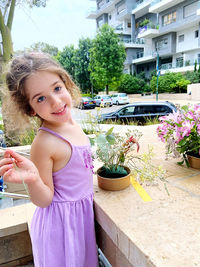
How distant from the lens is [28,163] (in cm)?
75

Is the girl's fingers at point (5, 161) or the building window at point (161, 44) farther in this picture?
the building window at point (161, 44)

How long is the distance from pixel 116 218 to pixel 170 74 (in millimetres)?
20044

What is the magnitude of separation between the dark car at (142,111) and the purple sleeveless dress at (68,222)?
4683 millimetres

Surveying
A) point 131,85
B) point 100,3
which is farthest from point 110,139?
point 100,3

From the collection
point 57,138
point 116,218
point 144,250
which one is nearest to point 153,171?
point 116,218

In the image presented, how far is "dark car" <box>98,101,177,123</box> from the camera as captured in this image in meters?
5.61

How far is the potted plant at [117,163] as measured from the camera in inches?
40.7

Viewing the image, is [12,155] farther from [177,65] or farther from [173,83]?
[177,65]

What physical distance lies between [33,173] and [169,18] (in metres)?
23.8

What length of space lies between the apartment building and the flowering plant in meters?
19.5

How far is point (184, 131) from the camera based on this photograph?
1.21 metres

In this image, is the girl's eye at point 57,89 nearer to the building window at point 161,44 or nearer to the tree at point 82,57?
the tree at point 82,57

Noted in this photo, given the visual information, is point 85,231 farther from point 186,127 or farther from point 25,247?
point 186,127

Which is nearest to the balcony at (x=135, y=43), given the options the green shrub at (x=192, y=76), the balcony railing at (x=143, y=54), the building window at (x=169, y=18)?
the balcony railing at (x=143, y=54)
